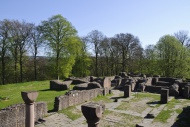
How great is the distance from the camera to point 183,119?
13.1 m

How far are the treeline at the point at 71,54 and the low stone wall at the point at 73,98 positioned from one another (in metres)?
14.6

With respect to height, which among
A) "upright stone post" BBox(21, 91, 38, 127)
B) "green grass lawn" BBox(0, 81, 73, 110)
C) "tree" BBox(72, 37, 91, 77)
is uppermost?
"tree" BBox(72, 37, 91, 77)

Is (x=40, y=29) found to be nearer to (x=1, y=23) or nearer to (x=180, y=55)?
(x=1, y=23)

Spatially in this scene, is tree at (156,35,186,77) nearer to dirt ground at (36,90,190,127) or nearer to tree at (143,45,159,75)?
Answer: tree at (143,45,159,75)

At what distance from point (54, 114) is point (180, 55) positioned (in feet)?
111

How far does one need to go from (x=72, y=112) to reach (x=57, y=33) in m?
20.4

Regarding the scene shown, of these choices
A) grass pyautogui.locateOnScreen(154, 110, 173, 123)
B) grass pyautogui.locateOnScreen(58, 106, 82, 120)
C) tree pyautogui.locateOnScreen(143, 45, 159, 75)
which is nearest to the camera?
grass pyautogui.locateOnScreen(154, 110, 173, 123)

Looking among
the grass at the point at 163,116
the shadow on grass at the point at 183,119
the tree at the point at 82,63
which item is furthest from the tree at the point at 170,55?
the grass at the point at 163,116

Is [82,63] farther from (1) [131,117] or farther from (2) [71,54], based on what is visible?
(1) [131,117]

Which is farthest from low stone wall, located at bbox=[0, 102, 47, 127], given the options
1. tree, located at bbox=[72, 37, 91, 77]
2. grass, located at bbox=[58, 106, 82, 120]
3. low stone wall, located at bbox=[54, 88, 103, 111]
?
tree, located at bbox=[72, 37, 91, 77]

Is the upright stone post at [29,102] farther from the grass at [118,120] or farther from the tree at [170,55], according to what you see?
the tree at [170,55]

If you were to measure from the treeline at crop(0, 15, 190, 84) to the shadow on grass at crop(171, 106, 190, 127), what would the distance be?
22.4m

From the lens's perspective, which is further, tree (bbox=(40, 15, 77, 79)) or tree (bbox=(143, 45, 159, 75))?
tree (bbox=(143, 45, 159, 75))

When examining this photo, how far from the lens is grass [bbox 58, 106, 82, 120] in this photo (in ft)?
45.9
